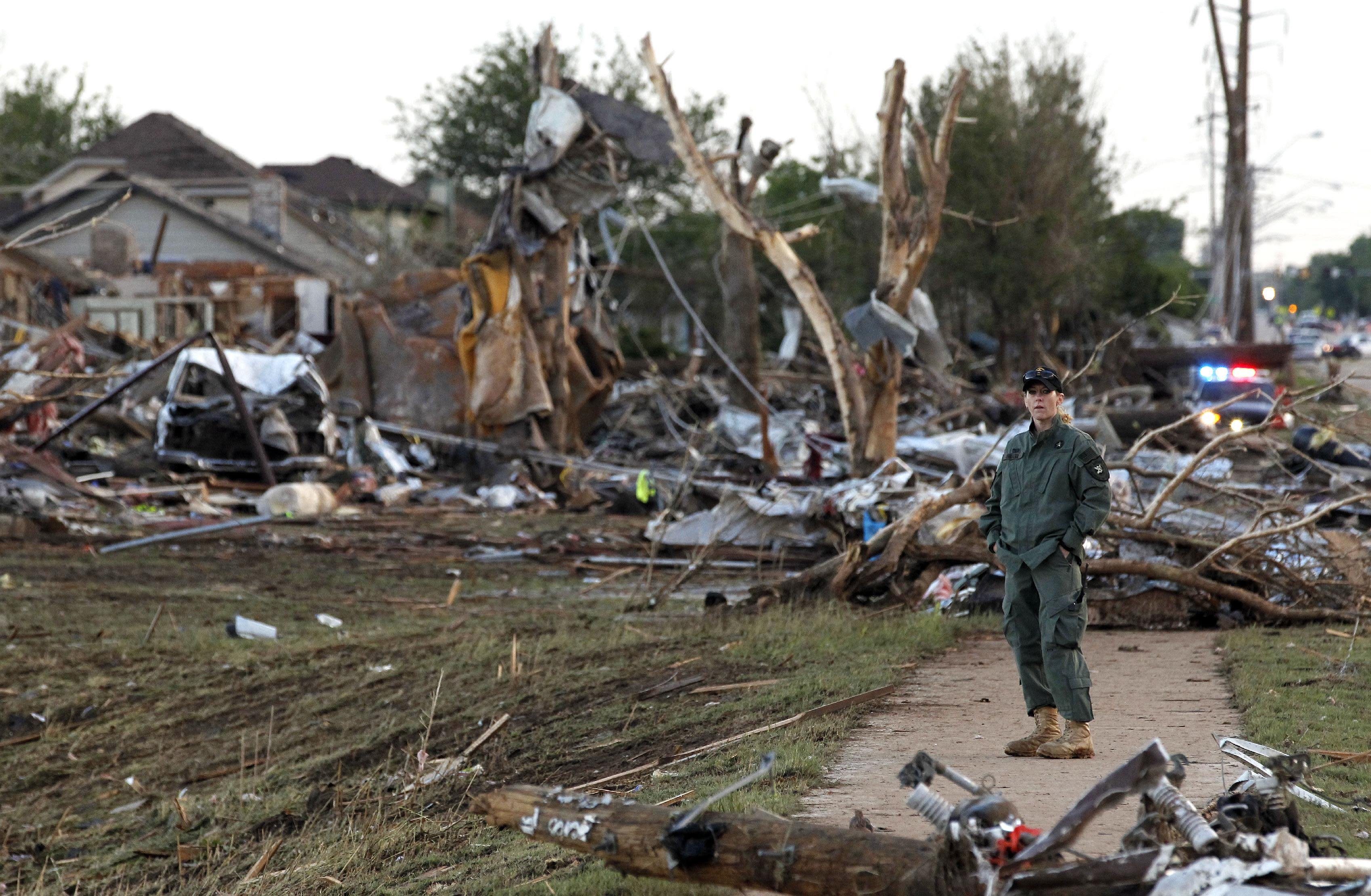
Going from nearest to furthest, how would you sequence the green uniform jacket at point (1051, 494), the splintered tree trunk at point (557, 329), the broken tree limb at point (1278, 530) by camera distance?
the green uniform jacket at point (1051, 494) → the broken tree limb at point (1278, 530) → the splintered tree trunk at point (557, 329)

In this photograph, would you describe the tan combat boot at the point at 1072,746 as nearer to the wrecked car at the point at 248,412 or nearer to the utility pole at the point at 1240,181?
the wrecked car at the point at 248,412

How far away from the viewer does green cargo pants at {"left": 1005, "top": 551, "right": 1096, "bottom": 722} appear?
226 inches

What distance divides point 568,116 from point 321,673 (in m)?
10.5

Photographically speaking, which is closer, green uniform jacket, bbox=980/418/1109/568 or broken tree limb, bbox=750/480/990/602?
green uniform jacket, bbox=980/418/1109/568

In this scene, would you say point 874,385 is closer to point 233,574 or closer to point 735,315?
point 233,574

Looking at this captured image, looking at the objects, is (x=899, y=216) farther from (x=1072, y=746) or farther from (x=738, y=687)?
(x=1072, y=746)

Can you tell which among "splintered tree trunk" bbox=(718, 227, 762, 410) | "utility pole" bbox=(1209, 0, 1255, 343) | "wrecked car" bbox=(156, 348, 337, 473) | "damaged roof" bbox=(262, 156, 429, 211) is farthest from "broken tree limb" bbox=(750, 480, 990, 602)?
"damaged roof" bbox=(262, 156, 429, 211)

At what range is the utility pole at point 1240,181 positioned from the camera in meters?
33.9

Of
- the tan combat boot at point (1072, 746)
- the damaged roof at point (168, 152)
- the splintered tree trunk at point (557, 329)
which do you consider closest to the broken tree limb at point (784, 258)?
the splintered tree trunk at point (557, 329)

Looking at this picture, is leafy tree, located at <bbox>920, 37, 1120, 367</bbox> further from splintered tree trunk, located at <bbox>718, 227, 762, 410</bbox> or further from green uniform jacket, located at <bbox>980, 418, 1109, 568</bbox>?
green uniform jacket, located at <bbox>980, 418, 1109, 568</bbox>

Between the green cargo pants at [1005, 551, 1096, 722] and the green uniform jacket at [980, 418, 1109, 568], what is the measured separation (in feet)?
0.22

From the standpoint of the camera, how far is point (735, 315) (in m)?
23.5

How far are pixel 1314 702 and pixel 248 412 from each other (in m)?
14.7

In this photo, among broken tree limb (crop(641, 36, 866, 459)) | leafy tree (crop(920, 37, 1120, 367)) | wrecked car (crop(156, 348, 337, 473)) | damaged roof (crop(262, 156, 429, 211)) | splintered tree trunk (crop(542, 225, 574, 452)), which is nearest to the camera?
broken tree limb (crop(641, 36, 866, 459))
